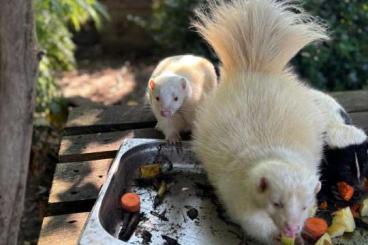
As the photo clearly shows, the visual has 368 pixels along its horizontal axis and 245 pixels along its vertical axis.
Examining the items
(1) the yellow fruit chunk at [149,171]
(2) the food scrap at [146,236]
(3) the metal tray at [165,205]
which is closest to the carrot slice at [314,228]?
(3) the metal tray at [165,205]

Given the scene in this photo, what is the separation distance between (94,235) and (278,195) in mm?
633

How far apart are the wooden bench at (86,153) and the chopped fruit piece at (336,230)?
817 millimetres

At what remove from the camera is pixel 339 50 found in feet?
12.5

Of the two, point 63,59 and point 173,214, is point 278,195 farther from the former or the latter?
point 63,59

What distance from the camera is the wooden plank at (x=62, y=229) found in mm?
1904

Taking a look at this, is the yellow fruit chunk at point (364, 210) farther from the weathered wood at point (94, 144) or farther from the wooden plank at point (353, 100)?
the weathered wood at point (94, 144)

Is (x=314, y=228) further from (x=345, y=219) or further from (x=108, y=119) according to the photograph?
(x=108, y=119)

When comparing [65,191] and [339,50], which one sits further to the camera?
[339,50]

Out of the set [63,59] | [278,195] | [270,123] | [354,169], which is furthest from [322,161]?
[63,59]

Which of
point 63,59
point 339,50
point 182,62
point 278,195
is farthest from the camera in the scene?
point 63,59

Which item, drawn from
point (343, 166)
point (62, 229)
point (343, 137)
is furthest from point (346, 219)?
point (62, 229)

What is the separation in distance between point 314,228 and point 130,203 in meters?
0.72

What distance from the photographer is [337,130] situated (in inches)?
85.1

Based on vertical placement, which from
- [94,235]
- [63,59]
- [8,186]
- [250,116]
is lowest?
[63,59]
